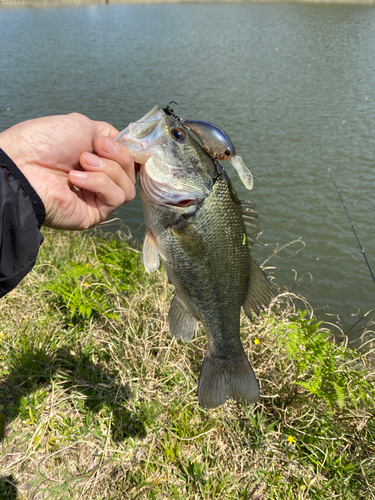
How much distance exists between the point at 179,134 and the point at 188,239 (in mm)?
617

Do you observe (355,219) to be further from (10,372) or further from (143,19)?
(143,19)

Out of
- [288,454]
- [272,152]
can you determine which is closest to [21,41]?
[272,152]

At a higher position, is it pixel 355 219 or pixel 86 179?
pixel 86 179

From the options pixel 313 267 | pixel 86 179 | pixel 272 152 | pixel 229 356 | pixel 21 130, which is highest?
pixel 21 130

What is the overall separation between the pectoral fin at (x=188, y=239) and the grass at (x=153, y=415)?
156 cm

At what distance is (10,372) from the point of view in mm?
3152

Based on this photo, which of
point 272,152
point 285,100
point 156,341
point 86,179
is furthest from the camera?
point 285,100

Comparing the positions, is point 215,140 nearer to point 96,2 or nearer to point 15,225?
point 15,225

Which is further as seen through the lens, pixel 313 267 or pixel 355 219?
pixel 355 219

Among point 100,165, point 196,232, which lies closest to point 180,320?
point 196,232

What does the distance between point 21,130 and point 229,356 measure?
1.98 m

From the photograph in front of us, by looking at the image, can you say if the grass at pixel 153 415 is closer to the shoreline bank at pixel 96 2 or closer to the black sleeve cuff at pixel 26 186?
the black sleeve cuff at pixel 26 186

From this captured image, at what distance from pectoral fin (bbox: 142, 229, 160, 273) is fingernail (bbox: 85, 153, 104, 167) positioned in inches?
19.7

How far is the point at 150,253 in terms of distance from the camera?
84.8 inches
